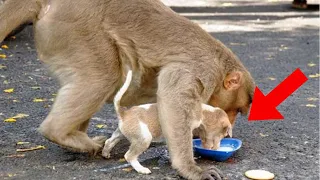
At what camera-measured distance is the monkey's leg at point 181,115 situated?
391 cm

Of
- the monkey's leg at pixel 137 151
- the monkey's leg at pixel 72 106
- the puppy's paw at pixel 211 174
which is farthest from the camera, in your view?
the monkey's leg at pixel 72 106

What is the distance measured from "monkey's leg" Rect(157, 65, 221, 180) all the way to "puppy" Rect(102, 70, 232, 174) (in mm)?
82

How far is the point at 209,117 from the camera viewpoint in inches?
165

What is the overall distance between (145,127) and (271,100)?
173cm

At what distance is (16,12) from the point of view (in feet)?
14.2

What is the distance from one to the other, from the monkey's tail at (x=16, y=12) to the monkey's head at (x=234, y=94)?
1410mm

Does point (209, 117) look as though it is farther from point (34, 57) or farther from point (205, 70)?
point (34, 57)

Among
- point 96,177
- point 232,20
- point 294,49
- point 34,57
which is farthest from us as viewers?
point 232,20

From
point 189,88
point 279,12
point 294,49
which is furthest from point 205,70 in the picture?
point 279,12

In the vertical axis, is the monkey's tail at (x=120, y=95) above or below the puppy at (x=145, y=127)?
above

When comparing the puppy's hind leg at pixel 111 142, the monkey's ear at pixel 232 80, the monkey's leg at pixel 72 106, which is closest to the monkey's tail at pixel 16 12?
the monkey's leg at pixel 72 106

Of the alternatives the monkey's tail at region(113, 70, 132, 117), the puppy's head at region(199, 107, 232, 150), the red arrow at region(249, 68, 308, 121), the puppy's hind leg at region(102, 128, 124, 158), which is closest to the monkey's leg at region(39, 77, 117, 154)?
the monkey's tail at region(113, 70, 132, 117)

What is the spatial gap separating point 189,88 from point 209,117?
28cm

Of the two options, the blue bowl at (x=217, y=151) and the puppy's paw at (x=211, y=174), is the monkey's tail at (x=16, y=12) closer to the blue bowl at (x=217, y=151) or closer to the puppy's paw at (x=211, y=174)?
the blue bowl at (x=217, y=151)
